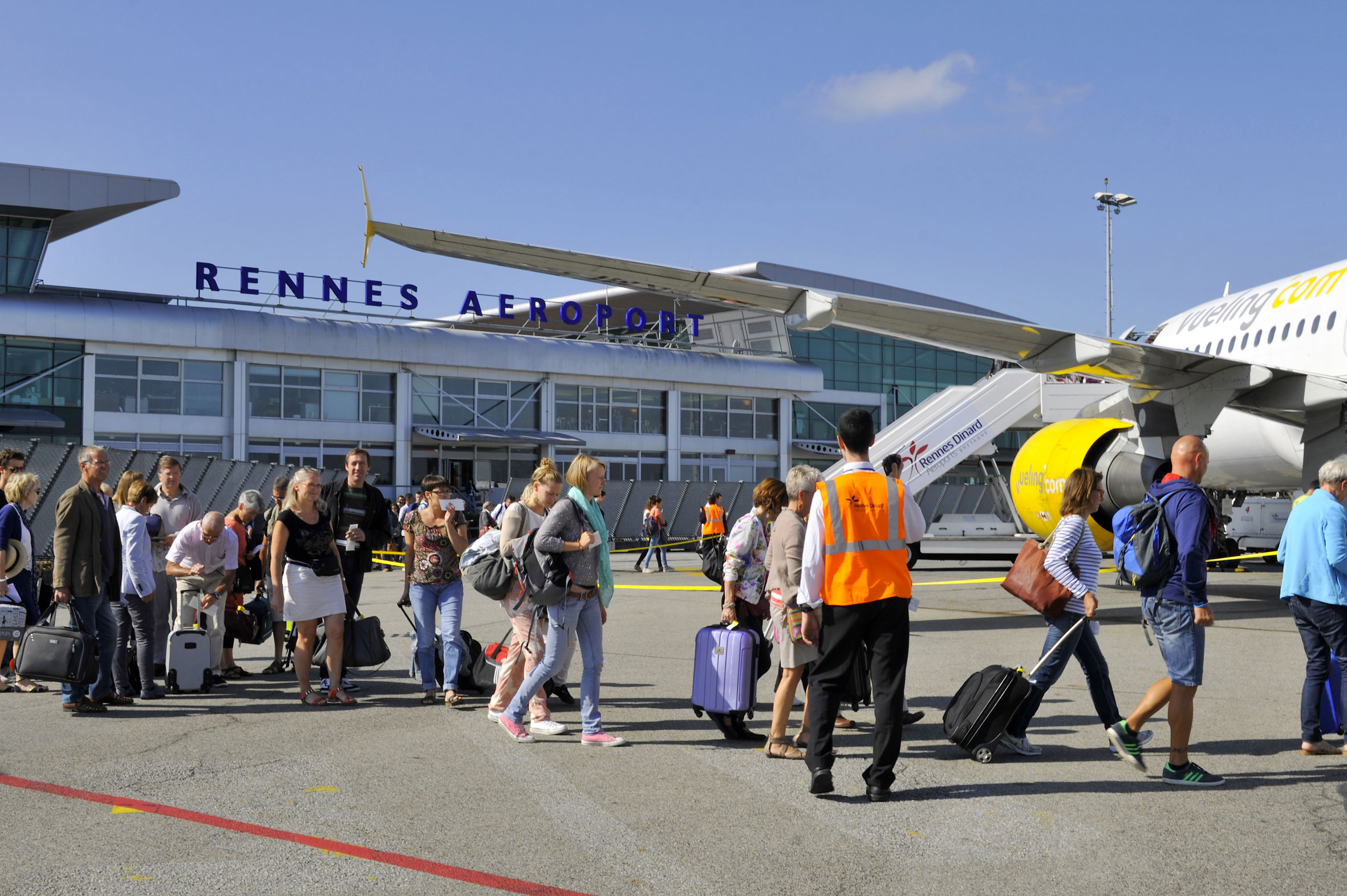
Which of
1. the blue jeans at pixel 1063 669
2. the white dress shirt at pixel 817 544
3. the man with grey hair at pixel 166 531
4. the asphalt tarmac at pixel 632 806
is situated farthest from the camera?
the man with grey hair at pixel 166 531

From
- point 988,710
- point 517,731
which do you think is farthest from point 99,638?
point 988,710

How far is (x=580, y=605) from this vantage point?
6.97 m

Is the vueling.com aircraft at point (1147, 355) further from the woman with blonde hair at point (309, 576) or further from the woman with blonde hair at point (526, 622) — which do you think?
the woman with blonde hair at point (526, 622)

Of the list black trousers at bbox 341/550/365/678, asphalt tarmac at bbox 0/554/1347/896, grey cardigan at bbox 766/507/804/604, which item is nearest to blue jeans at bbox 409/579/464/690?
asphalt tarmac at bbox 0/554/1347/896

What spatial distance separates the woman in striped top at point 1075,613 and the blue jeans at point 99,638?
600cm

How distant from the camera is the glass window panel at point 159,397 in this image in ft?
126

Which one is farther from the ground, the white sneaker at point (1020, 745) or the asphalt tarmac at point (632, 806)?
the white sneaker at point (1020, 745)

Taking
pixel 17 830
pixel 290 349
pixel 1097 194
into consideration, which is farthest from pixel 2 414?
pixel 1097 194

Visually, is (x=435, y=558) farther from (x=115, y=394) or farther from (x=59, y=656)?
(x=115, y=394)

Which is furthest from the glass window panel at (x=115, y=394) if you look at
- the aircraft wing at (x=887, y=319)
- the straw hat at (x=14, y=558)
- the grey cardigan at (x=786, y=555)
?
the grey cardigan at (x=786, y=555)

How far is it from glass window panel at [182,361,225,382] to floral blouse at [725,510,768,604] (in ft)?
118

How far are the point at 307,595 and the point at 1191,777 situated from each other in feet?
18.5

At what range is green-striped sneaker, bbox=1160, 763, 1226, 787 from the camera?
5746mm

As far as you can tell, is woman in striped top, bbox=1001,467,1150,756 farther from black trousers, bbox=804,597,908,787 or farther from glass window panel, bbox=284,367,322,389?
glass window panel, bbox=284,367,322,389
